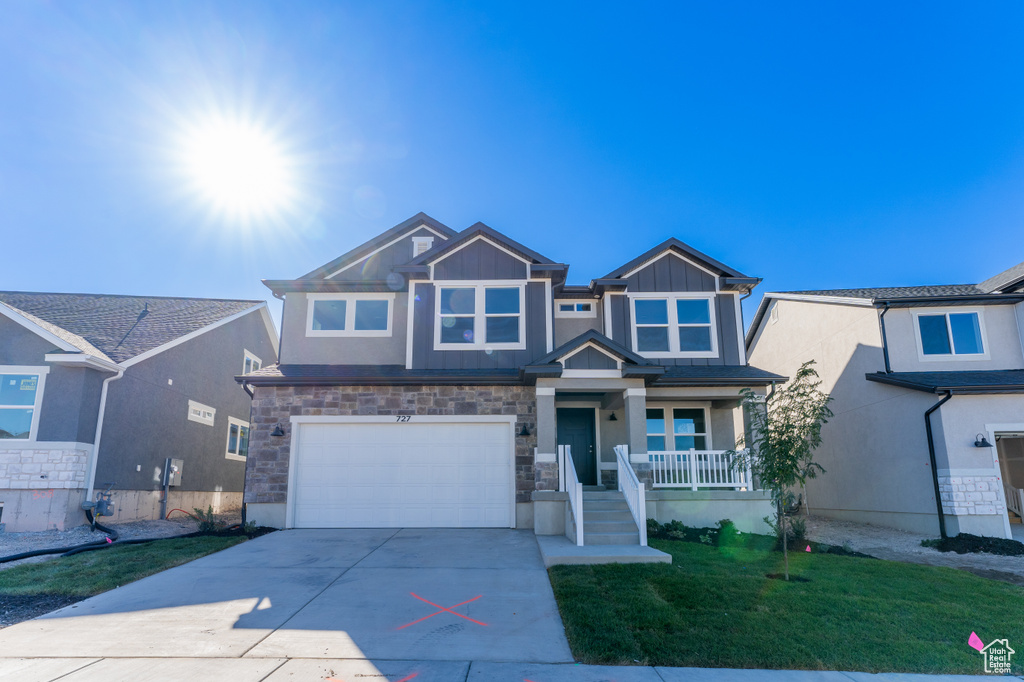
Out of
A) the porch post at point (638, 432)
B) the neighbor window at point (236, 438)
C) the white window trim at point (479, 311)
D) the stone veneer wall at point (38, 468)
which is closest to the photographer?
the porch post at point (638, 432)

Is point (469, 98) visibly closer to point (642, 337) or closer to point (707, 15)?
point (707, 15)

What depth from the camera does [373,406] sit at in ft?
42.2

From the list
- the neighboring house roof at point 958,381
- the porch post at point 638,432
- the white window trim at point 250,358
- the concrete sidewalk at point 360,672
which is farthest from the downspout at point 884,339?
the white window trim at point 250,358

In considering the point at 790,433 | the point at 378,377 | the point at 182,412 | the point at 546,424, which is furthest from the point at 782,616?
the point at 182,412

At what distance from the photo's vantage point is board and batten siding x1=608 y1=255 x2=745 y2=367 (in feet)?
46.7

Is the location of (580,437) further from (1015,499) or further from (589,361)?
(1015,499)

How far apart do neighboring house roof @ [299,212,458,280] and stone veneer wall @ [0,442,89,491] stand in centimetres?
611

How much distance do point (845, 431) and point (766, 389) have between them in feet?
11.9

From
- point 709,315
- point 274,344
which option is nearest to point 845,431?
point 709,315

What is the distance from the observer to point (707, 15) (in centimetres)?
1249

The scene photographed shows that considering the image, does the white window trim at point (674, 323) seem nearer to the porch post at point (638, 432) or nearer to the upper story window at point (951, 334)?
the porch post at point (638, 432)

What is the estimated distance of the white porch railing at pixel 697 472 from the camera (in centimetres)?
1245

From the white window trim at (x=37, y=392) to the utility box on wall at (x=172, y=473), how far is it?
3367 mm

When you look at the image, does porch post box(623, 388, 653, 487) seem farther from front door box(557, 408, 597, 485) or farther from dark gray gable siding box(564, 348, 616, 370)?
front door box(557, 408, 597, 485)
